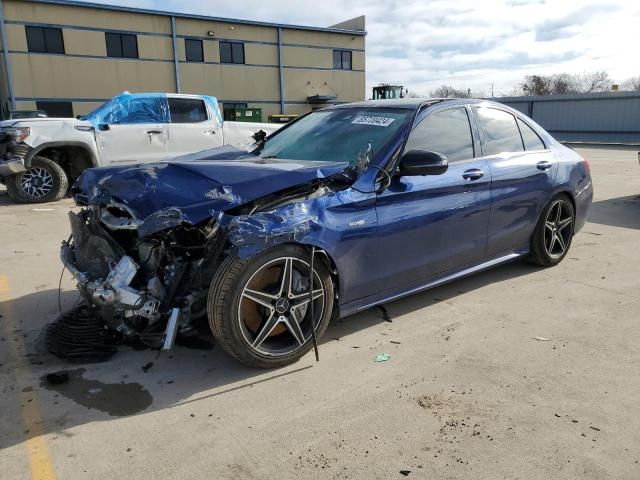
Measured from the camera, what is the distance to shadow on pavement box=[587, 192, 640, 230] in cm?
773

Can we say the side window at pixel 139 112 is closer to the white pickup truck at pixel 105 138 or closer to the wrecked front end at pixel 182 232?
the white pickup truck at pixel 105 138

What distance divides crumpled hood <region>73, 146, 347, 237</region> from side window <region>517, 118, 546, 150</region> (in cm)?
239

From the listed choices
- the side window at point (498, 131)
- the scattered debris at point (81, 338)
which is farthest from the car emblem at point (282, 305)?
the side window at point (498, 131)

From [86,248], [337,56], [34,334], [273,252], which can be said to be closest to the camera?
[273,252]

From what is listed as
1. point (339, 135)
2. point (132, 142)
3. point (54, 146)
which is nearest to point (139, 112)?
point (132, 142)

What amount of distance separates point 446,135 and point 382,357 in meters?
1.91

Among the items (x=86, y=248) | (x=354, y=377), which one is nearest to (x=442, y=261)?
(x=354, y=377)

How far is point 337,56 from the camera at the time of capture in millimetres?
35719

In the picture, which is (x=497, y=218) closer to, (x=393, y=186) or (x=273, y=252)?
(x=393, y=186)

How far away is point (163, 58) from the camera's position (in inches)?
1159

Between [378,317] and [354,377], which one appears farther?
[378,317]

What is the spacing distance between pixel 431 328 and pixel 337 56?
34.4m

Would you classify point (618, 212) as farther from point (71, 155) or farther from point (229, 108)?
point (229, 108)

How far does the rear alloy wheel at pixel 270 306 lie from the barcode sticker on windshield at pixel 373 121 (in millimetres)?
1295
